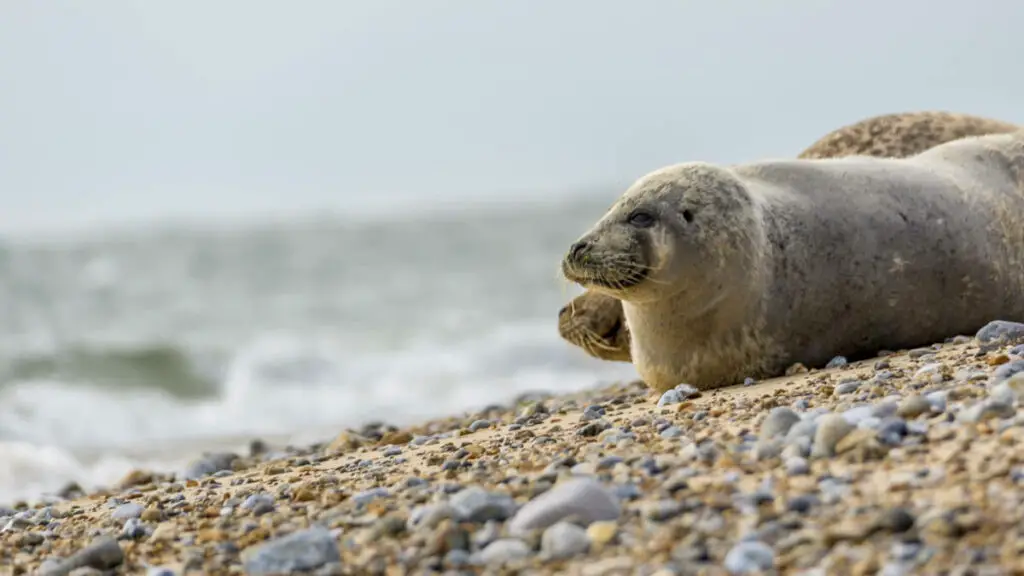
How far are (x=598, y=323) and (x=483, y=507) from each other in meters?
3.22

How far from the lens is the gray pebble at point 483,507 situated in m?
2.83

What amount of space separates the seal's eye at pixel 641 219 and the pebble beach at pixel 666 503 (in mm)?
771

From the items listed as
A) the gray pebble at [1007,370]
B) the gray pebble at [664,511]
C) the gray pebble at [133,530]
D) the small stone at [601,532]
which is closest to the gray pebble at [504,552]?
the small stone at [601,532]

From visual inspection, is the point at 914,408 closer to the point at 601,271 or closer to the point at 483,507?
the point at 483,507

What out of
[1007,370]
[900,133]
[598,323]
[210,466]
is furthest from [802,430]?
[900,133]

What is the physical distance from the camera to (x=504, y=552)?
2596mm

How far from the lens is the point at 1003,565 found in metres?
2.16

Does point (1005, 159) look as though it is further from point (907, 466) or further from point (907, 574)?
point (907, 574)

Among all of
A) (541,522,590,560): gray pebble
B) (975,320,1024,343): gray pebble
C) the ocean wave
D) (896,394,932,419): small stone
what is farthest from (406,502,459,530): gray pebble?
the ocean wave

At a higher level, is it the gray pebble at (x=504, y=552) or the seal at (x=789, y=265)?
the seal at (x=789, y=265)

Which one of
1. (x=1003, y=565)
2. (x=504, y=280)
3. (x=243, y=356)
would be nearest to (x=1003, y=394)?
(x=1003, y=565)

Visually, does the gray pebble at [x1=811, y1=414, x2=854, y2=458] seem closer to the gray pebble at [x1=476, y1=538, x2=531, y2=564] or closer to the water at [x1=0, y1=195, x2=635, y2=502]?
the gray pebble at [x1=476, y1=538, x2=531, y2=564]

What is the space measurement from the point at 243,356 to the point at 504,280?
294 inches

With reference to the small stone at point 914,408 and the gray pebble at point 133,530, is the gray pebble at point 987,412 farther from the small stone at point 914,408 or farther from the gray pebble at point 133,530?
the gray pebble at point 133,530
